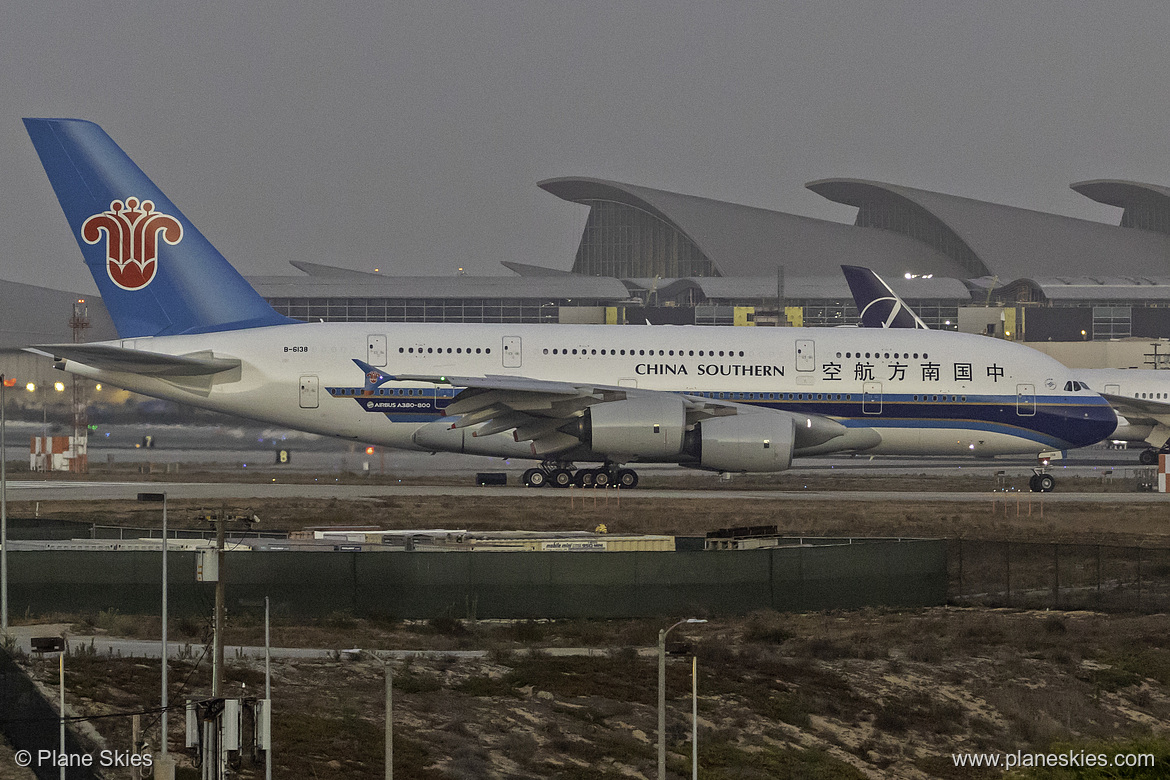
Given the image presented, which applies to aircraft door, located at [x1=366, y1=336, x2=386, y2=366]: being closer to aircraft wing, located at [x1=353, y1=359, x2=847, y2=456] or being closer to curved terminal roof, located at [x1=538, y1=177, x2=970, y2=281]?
aircraft wing, located at [x1=353, y1=359, x2=847, y2=456]

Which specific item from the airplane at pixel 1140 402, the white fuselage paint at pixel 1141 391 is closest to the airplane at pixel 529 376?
the airplane at pixel 1140 402

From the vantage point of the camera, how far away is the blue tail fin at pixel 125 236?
42.3m

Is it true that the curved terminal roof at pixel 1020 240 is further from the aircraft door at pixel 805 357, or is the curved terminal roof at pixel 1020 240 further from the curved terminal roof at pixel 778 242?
the aircraft door at pixel 805 357

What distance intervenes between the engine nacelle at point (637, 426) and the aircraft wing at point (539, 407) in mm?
357

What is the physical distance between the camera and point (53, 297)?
5290 inches

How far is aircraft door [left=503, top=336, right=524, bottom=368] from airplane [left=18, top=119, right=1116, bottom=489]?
42 mm

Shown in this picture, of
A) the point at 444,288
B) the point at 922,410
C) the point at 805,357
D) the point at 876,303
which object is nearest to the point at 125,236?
the point at 805,357

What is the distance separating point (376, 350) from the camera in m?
42.2

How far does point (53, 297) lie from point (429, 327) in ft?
334

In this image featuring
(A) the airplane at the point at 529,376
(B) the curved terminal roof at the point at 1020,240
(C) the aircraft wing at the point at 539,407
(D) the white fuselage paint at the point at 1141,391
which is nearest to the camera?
(C) the aircraft wing at the point at 539,407

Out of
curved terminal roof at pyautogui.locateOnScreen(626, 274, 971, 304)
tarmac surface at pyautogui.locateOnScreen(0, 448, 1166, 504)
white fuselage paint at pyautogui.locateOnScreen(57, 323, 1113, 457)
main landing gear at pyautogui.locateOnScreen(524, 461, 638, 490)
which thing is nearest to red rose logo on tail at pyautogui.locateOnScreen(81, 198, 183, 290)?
white fuselage paint at pyautogui.locateOnScreen(57, 323, 1113, 457)

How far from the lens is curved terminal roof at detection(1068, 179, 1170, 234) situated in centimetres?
12812

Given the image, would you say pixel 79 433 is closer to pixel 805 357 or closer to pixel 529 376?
pixel 529 376

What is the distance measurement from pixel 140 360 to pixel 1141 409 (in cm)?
4144
